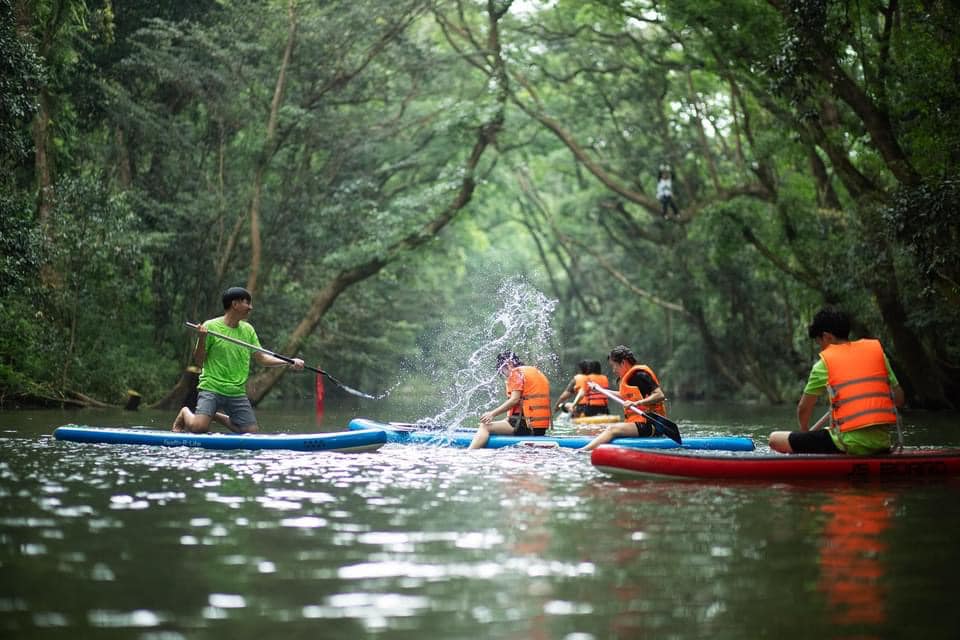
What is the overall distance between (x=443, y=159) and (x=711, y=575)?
26.1m

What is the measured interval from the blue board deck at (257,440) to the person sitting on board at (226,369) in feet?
0.68

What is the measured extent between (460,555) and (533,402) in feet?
23.2

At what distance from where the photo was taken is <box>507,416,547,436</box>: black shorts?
12492mm

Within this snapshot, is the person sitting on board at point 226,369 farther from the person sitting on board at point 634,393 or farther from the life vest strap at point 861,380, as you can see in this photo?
the life vest strap at point 861,380

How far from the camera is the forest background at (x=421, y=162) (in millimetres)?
17281

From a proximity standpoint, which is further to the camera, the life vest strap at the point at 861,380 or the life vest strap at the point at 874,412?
the life vest strap at the point at 874,412

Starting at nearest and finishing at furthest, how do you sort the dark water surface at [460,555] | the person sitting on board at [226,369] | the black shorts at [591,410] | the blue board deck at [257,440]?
the dark water surface at [460,555] → the blue board deck at [257,440] → the person sitting on board at [226,369] → the black shorts at [591,410]

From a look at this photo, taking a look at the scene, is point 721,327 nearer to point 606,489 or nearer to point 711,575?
point 606,489

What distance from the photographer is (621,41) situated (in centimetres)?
2681

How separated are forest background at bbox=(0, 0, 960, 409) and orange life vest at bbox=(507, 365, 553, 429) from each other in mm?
5547

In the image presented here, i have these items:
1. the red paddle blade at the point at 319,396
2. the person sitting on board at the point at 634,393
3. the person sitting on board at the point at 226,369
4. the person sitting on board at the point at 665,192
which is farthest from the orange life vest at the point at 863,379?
the person sitting on board at the point at 665,192

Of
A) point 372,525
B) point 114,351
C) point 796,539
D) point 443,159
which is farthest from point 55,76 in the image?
point 796,539

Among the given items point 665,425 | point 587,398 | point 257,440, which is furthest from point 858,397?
point 587,398

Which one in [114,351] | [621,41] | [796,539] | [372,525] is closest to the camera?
[796,539]
